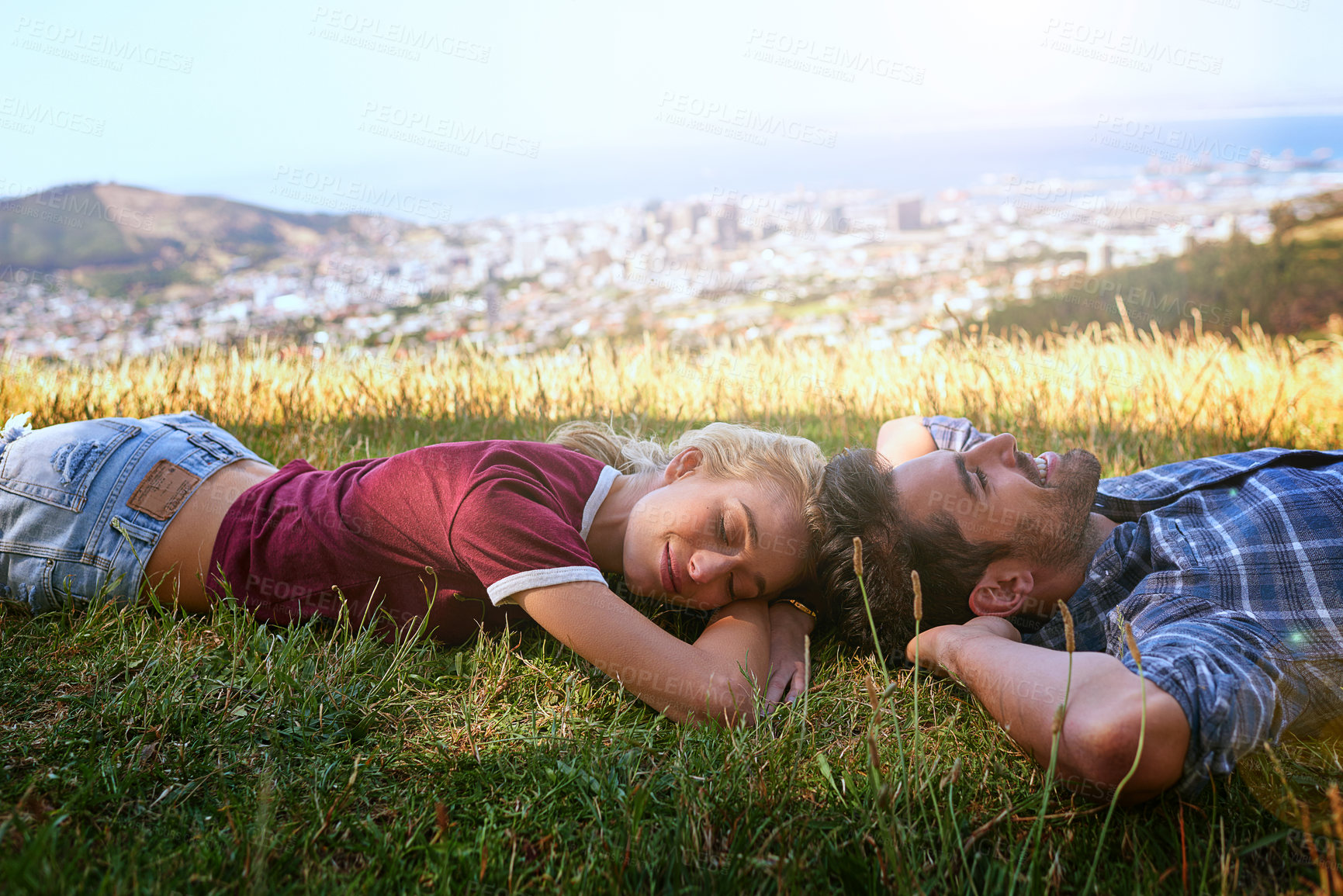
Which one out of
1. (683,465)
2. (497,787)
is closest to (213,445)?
(683,465)

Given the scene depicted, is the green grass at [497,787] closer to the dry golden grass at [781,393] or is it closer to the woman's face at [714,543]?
the woman's face at [714,543]

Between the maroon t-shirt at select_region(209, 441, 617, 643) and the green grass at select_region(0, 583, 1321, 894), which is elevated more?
the maroon t-shirt at select_region(209, 441, 617, 643)

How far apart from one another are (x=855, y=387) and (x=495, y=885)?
14.5 feet

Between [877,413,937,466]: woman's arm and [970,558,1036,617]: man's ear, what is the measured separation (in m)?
0.78

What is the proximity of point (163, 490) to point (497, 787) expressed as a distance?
5.52ft

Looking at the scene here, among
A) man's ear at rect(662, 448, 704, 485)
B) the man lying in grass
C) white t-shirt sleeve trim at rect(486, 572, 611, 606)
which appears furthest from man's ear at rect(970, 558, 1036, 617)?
white t-shirt sleeve trim at rect(486, 572, 611, 606)

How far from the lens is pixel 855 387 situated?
5453 millimetres

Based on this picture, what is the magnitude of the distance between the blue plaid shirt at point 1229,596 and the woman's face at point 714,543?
0.87 meters

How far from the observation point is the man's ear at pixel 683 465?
8.75 feet

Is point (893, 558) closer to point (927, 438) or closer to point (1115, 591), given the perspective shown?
point (1115, 591)

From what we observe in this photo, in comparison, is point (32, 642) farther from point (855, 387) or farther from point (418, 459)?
point (855, 387)

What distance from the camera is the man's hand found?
2.16 meters

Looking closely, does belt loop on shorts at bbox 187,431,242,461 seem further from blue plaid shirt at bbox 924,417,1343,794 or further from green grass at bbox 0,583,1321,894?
blue plaid shirt at bbox 924,417,1343,794

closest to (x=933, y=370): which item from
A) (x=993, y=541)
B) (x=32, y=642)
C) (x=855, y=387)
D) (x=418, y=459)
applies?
(x=855, y=387)
